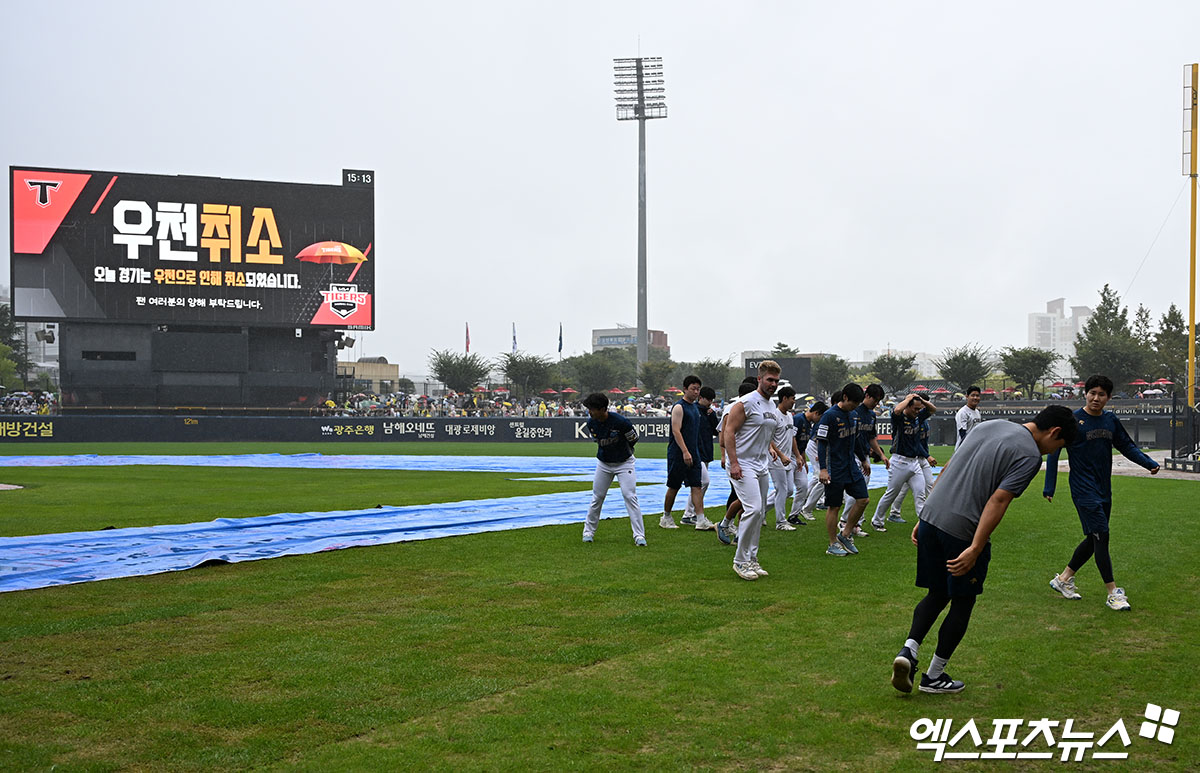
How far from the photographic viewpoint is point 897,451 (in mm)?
12328

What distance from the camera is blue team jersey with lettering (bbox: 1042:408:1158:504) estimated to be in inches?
317

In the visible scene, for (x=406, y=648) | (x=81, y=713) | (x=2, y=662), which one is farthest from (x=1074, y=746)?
(x=2, y=662)

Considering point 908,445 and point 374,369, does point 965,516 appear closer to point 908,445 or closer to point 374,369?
point 908,445

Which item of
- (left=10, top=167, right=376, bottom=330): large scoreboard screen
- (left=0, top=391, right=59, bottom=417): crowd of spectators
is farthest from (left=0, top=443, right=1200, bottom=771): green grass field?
(left=0, top=391, right=59, bottom=417): crowd of spectators

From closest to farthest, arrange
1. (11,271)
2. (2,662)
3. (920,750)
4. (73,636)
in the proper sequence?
(920,750)
(2,662)
(73,636)
(11,271)

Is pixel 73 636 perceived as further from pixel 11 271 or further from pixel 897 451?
pixel 11 271

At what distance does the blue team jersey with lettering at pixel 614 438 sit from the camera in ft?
37.5

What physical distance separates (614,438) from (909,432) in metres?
3.81

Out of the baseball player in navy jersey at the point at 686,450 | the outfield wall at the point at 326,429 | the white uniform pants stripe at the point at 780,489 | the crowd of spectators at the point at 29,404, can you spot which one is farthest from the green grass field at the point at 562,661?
the crowd of spectators at the point at 29,404

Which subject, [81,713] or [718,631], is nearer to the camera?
[81,713]

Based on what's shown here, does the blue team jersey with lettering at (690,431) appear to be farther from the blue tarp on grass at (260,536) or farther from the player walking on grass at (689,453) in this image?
the blue tarp on grass at (260,536)

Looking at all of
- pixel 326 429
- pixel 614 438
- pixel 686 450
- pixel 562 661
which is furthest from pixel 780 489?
pixel 326 429

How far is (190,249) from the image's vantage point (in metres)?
47.1

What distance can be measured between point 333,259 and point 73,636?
43546 millimetres
